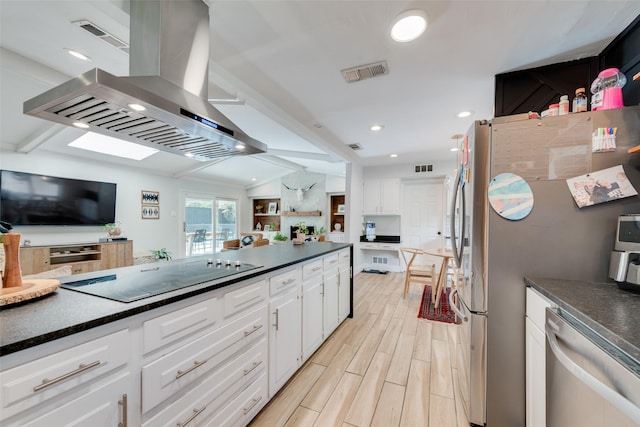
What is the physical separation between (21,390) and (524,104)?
319 cm

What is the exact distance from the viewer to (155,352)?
0.98 meters

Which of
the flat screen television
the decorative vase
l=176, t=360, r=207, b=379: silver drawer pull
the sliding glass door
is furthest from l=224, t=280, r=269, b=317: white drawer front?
the sliding glass door

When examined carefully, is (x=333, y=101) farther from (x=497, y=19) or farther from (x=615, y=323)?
(x=615, y=323)

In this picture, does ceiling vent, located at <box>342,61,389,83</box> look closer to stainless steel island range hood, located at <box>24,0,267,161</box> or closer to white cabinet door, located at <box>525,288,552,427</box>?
stainless steel island range hood, located at <box>24,0,267,161</box>

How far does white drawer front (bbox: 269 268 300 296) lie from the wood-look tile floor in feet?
2.45

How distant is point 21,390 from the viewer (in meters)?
0.65

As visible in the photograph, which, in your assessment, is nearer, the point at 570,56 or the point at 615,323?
the point at 615,323

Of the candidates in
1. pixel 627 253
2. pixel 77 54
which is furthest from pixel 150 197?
pixel 627 253

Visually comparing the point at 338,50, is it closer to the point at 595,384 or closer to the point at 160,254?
the point at 595,384

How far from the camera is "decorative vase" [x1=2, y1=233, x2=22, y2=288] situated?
0.95 m

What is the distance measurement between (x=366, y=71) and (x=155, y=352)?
2.35 meters

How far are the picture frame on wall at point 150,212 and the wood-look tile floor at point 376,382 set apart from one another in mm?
5165

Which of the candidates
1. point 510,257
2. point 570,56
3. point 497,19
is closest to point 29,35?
point 497,19

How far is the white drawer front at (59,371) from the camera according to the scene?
64 centimetres
